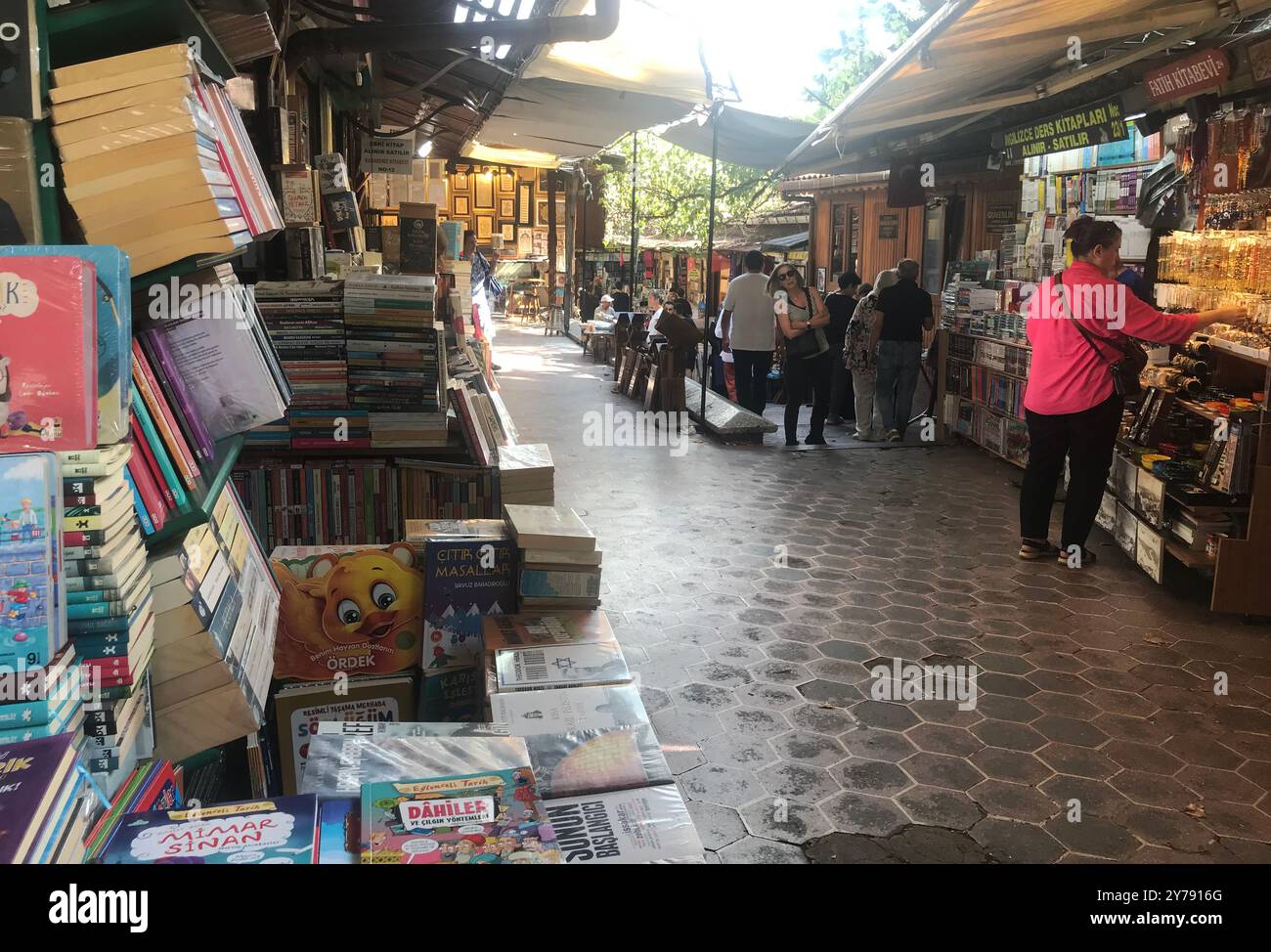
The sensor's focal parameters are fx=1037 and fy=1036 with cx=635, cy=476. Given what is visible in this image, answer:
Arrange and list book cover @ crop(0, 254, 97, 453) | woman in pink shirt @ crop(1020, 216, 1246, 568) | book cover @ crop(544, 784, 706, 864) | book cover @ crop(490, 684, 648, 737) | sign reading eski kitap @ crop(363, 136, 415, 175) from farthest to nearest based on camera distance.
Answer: sign reading eski kitap @ crop(363, 136, 415, 175) → woman in pink shirt @ crop(1020, 216, 1246, 568) → book cover @ crop(490, 684, 648, 737) → book cover @ crop(544, 784, 706, 864) → book cover @ crop(0, 254, 97, 453)

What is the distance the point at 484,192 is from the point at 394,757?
1924cm

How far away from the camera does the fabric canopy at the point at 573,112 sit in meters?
8.62

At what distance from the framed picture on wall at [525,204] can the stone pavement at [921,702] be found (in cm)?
1423

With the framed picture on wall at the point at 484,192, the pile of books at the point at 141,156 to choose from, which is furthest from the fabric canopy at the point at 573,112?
the framed picture on wall at the point at 484,192

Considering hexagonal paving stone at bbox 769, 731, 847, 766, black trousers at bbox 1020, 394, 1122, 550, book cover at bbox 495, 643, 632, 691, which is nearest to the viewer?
book cover at bbox 495, 643, 632, 691

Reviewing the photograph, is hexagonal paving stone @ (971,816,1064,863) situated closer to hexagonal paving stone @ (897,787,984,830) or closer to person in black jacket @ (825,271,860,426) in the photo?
hexagonal paving stone @ (897,787,984,830)

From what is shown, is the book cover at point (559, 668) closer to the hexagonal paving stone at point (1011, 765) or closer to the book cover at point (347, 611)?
the book cover at point (347, 611)

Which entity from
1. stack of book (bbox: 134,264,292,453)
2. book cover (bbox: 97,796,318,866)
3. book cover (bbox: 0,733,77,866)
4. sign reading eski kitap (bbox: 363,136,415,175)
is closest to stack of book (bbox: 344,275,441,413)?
stack of book (bbox: 134,264,292,453)

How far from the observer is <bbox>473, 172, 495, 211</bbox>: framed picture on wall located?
20047mm

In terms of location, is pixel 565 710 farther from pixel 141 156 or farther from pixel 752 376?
pixel 752 376

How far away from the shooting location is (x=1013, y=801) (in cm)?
350

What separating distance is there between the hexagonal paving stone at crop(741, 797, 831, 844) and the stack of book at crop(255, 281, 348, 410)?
242 centimetres

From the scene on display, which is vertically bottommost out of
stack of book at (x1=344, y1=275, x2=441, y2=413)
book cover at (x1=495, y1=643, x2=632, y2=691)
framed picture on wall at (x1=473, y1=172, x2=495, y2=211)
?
book cover at (x1=495, y1=643, x2=632, y2=691)

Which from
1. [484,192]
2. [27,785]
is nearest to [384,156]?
[27,785]
